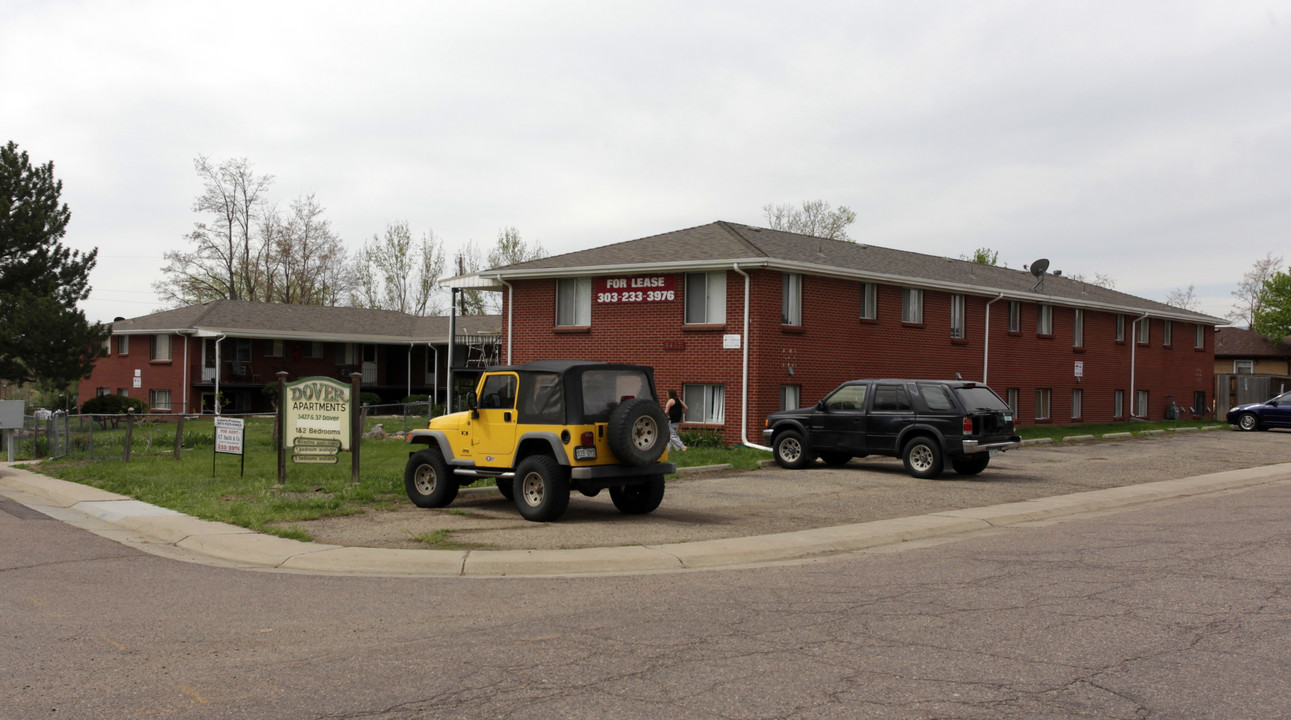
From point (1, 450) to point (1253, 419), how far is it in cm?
3845

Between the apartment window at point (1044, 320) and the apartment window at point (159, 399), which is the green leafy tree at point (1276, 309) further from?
the apartment window at point (159, 399)

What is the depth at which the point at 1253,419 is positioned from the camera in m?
34.4

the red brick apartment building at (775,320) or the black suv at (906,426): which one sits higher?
the red brick apartment building at (775,320)

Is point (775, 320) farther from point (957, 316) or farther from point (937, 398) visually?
point (957, 316)

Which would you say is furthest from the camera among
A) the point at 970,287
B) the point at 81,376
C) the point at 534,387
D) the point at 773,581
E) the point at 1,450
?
the point at 81,376

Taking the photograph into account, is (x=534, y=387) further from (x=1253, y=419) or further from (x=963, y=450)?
(x=1253, y=419)

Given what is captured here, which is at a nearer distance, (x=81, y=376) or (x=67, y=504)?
(x=67, y=504)

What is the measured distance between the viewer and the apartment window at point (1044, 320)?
3319cm

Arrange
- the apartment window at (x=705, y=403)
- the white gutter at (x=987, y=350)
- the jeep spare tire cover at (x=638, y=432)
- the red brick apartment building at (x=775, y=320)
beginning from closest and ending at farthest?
1. the jeep spare tire cover at (x=638, y=432)
2. the red brick apartment building at (x=775, y=320)
3. the apartment window at (x=705, y=403)
4. the white gutter at (x=987, y=350)

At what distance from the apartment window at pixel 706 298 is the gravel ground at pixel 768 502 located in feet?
18.1

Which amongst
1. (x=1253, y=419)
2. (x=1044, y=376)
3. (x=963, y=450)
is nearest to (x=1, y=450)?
(x=963, y=450)

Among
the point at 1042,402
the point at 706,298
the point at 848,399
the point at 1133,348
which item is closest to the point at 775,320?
the point at 706,298

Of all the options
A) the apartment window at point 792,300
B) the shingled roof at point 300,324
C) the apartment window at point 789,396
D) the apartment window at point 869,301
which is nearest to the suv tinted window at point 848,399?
the apartment window at point 789,396

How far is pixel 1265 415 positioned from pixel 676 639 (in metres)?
34.6
